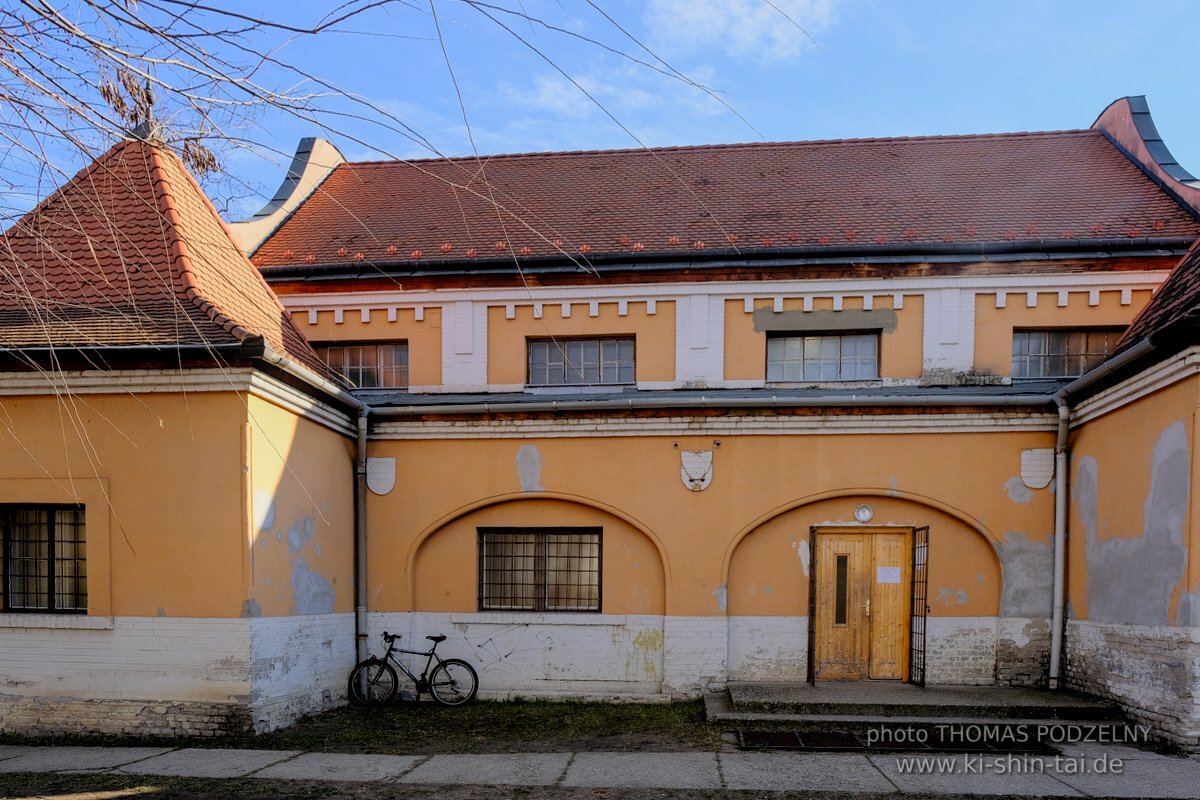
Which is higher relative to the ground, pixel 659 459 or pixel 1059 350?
pixel 1059 350

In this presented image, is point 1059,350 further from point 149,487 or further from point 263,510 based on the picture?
point 149,487

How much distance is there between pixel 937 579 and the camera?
34.5 ft

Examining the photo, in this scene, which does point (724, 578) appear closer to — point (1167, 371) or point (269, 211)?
point (1167, 371)

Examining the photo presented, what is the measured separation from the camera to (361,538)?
434 inches

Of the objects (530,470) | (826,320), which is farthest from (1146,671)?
(530,470)

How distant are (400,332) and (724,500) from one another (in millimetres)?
5278

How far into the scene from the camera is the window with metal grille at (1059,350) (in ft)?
36.4

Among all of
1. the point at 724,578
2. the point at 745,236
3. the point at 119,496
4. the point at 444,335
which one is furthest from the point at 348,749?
the point at 745,236

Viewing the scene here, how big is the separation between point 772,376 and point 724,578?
114 inches

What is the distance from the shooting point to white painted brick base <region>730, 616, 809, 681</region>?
1052 centimetres

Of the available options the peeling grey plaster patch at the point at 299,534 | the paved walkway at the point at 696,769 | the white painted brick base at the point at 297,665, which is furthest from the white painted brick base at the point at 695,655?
the peeling grey plaster patch at the point at 299,534

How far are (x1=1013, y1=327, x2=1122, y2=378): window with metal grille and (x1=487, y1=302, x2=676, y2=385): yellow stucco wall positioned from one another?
477 centimetres

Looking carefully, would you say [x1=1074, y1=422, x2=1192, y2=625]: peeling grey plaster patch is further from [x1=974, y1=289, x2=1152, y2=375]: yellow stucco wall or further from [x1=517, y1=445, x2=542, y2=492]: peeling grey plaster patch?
[x1=517, y1=445, x2=542, y2=492]: peeling grey plaster patch

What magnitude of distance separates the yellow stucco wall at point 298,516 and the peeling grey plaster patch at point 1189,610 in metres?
8.80
